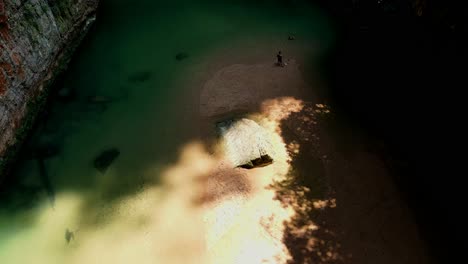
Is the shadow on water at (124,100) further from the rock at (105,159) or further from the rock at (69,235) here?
the rock at (69,235)

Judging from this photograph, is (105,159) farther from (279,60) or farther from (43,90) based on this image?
(279,60)

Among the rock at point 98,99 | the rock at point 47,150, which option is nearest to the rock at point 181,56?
the rock at point 98,99

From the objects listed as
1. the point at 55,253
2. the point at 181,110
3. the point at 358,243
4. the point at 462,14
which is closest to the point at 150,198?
the point at 55,253

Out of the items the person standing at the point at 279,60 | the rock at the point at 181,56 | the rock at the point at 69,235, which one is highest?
the person standing at the point at 279,60

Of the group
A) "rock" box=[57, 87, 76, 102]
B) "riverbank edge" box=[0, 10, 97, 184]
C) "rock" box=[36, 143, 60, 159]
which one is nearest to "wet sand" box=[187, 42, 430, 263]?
"rock" box=[36, 143, 60, 159]

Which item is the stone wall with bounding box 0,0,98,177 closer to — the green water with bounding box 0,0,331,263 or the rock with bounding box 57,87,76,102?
the rock with bounding box 57,87,76,102

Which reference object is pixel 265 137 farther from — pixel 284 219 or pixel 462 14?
pixel 462 14

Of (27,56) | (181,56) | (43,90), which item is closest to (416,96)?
(181,56)
